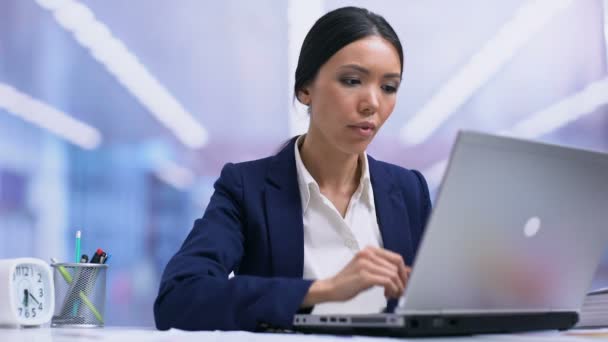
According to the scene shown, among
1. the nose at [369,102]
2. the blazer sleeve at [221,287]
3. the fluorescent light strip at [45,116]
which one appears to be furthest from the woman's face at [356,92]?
the fluorescent light strip at [45,116]

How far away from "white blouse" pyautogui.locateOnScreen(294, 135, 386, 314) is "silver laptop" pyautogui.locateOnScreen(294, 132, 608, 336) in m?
0.50

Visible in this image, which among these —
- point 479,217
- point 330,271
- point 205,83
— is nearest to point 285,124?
point 205,83

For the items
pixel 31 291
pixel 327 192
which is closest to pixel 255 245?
pixel 327 192

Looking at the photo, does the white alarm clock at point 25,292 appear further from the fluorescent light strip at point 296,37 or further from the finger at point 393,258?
the fluorescent light strip at point 296,37

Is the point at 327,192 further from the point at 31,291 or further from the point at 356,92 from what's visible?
the point at 31,291

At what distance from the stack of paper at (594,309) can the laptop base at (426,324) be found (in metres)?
0.18

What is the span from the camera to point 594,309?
137 cm

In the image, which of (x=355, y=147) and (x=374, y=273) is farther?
(x=355, y=147)

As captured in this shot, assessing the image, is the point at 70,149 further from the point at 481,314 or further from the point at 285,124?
the point at 481,314

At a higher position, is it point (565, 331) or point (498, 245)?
point (498, 245)

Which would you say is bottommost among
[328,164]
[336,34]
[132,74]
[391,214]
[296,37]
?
[391,214]

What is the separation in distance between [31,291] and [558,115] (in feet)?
6.01

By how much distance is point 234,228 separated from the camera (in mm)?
1629

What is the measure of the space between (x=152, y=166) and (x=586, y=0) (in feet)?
5.22
